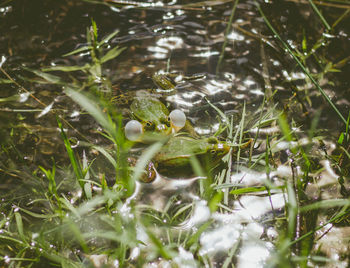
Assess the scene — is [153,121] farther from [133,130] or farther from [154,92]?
[154,92]

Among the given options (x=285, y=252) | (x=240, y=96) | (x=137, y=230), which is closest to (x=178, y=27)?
(x=240, y=96)

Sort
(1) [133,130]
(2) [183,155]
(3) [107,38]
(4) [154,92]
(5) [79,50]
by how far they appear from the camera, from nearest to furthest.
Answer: (2) [183,155] < (1) [133,130] < (4) [154,92] < (5) [79,50] < (3) [107,38]

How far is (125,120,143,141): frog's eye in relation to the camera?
62.4 inches

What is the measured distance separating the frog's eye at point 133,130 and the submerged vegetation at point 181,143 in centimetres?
5

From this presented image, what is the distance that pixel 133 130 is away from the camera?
1588 millimetres

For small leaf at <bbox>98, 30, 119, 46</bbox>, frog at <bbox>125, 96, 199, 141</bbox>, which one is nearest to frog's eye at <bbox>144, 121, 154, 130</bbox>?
frog at <bbox>125, 96, 199, 141</bbox>

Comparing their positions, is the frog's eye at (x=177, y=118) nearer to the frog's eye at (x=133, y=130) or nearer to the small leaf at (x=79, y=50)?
the frog's eye at (x=133, y=130)

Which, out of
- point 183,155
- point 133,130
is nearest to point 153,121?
point 133,130

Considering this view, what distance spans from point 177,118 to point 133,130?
28cm

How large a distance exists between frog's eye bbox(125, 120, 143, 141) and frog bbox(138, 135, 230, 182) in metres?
0.17

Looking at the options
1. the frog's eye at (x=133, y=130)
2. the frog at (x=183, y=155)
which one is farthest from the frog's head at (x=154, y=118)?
the frog at (x=183, y=155)

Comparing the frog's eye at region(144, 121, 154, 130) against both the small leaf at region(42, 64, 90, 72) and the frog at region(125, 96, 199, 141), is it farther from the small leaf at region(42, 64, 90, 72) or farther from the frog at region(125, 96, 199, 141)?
the small leaf at region(42, 64, 90, 72)

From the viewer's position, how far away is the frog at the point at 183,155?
4.84 ft

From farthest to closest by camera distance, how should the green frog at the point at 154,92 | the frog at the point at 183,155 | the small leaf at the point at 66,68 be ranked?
the small leaf at the point at 66,68, the green frog at the point at 154,92, the frog at the point at 183,155
